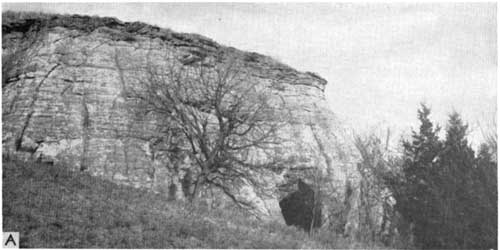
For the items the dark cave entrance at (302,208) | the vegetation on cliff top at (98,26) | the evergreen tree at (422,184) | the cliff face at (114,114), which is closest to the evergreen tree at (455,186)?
the evergreen tree at (422,184)

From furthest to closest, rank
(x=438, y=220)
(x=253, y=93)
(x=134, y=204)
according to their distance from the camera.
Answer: (x=253, y=93)
(x=438, y=220)
(x=134, y=204)

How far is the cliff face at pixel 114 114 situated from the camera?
43.5 feet

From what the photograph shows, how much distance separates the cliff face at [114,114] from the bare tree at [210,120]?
57 centimetres

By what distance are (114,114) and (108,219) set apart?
244 inches

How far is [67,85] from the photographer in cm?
1429

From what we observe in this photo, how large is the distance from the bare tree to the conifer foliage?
21.2 feet

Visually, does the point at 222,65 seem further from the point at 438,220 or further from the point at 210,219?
the point at 438,220

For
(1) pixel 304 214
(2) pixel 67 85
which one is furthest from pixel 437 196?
(2) pixel 67 85

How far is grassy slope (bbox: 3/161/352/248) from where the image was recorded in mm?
7762

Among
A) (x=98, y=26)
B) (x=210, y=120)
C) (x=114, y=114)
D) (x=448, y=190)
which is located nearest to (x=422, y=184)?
(x=448, y=190)

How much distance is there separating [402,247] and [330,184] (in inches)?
145

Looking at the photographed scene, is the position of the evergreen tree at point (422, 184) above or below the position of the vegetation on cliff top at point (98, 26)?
below

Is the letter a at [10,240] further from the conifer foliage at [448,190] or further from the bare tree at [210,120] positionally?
the conifer foliage at [448,190]

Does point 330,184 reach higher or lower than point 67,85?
lower
